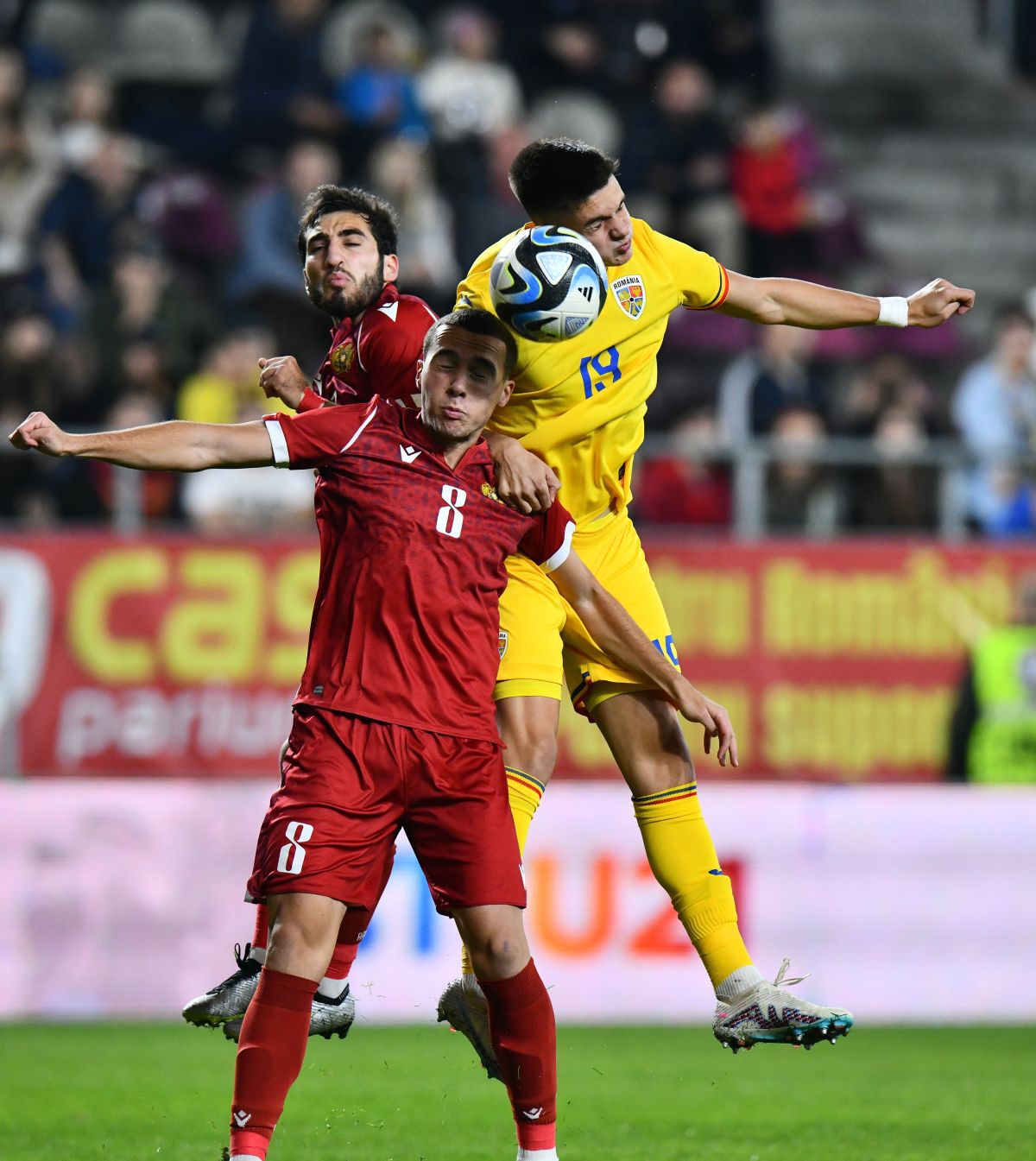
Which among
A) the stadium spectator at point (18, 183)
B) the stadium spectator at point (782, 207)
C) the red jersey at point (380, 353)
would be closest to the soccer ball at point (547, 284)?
the red jersey at point (380, 353)

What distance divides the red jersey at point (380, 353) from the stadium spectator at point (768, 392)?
669 centimetres

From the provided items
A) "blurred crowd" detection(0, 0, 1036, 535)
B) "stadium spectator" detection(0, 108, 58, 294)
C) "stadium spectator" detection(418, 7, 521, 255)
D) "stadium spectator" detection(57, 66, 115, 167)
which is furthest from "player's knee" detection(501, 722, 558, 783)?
"stadium spectator" detection(57, 66, 115, 167)

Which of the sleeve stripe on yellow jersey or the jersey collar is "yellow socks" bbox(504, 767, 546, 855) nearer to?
the jersey collar

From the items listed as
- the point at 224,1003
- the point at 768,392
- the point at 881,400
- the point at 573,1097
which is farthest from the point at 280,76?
the point at 224,1003

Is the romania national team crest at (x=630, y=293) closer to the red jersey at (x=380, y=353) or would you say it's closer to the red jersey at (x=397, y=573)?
the red jersey at (x=380, y=353)

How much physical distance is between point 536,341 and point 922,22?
44.8 feet

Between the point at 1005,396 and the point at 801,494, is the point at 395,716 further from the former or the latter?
the point at 1005,396

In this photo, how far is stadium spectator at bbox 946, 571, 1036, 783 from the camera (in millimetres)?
11336

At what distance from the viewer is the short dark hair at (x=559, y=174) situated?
563cm

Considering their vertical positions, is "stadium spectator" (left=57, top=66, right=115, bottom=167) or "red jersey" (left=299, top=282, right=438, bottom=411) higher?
"stadium spectator" (left=57, top=66, right=115, bottom=167)

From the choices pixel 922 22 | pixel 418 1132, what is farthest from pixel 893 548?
pixel 922 22

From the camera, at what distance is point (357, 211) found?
18.7ft

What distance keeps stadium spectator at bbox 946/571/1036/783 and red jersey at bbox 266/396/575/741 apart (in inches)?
266

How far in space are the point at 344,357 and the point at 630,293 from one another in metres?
0.89
